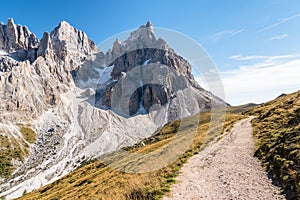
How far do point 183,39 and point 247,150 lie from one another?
49.5 ft

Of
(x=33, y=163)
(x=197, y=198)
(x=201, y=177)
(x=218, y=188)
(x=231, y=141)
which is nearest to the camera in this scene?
(x=197, y=198)

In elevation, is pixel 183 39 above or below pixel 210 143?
above

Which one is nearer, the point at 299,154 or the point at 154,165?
the point at 299,154

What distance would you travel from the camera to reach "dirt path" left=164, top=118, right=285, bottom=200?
1591 centimetres

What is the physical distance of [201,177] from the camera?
20.4 meters

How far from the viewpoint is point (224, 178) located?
753 inches

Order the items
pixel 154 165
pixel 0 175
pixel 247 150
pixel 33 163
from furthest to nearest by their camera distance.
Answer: pixel 33 163
pixel 0 175
pixel 247 150
pixel 154 165

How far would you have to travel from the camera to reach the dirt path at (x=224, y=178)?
1591 cm

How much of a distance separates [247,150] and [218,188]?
11.8 metres

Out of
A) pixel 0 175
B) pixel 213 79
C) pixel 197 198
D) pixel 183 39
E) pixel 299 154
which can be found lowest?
pixel 0 175

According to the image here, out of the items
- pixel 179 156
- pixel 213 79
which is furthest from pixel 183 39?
pixel 179 156

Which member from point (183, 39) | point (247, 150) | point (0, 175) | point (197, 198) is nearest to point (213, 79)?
point (183, 39)

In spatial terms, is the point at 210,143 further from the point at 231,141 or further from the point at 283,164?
the point at 283,164

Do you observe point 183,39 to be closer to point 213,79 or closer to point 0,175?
point 213,79
